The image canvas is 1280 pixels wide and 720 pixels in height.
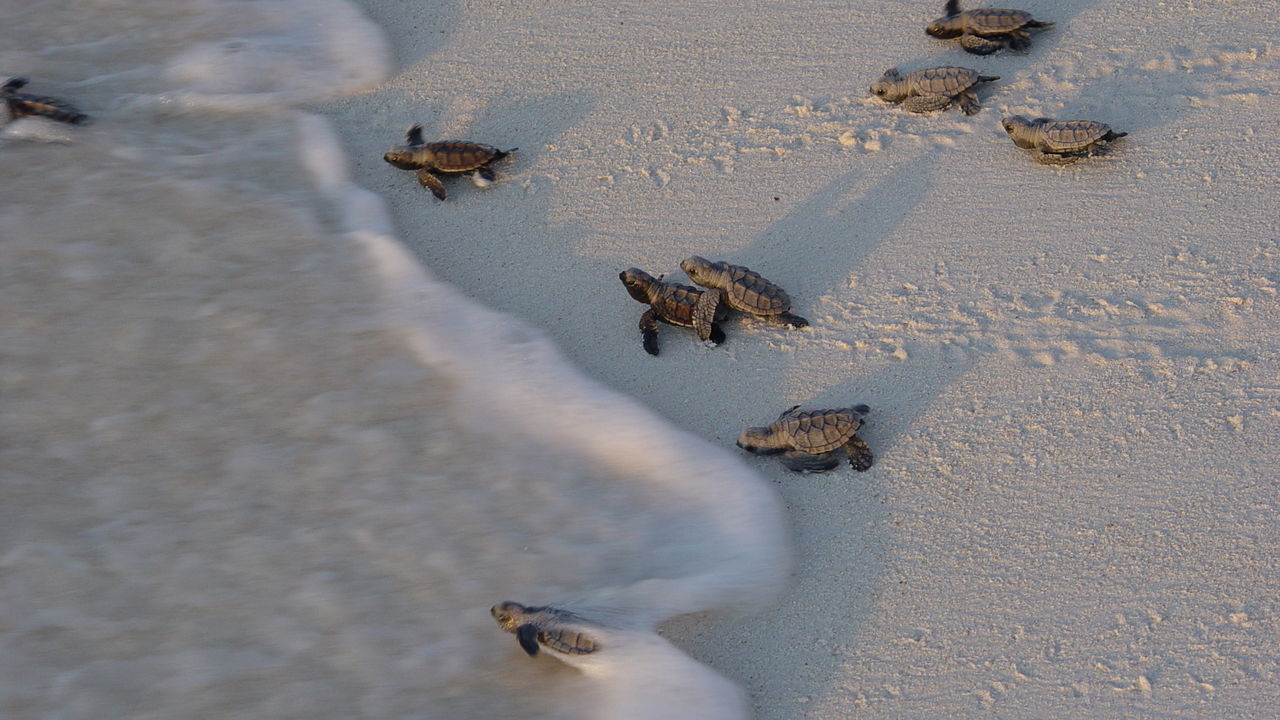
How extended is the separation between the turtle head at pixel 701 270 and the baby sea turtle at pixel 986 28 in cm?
156

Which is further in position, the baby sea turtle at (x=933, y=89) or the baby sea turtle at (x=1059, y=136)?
the baby sea turtle at (x=933, y=89)

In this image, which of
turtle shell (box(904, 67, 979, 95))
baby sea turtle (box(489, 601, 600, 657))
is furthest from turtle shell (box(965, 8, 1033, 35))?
baby sea turtle (box(489, 601, 600, 657))

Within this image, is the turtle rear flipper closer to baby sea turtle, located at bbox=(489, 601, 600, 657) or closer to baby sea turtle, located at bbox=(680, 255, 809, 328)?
baby sea turtle, located at bbox=(680, 255, 809, 328)

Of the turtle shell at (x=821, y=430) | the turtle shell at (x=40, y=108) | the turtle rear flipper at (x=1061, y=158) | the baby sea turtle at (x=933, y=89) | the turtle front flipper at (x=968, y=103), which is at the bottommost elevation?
the turtle shell at (x=821, y=430)

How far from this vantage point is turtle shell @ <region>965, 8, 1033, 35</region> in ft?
12.8

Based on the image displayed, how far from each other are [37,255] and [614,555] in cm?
238

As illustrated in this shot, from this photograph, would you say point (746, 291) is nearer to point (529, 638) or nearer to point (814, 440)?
point (814, 440)

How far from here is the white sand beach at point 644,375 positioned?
8.27 feet

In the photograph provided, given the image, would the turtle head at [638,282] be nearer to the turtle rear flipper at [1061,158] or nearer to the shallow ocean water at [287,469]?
the shallow ocean water at [287,469]

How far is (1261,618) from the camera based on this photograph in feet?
7.91

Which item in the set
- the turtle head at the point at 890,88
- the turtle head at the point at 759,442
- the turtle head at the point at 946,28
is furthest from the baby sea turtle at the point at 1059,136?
the turtle head at the point at 759,442

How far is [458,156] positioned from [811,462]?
1.71 m

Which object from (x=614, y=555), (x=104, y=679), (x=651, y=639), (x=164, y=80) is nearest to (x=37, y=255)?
(x=164, y=80)

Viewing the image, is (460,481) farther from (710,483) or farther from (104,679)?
(104,679)
